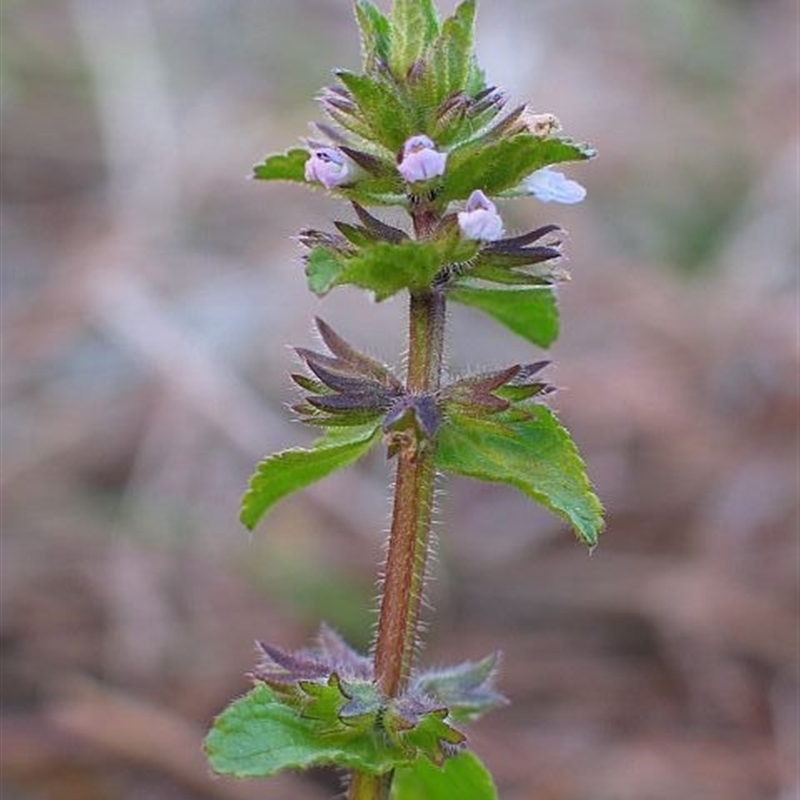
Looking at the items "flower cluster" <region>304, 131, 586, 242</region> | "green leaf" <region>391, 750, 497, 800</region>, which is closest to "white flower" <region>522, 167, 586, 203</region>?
"flower cluster" <region>304, 131, 586, 242</region>

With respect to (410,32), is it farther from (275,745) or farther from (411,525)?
(275,745)

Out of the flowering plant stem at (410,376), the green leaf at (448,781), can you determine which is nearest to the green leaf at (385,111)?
the flowering plant stem at (410,376)

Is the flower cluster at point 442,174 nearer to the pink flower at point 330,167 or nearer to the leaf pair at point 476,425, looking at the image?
the pink flower at point 330,167

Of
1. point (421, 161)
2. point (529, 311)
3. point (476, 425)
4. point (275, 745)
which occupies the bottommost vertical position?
point (275, 745)

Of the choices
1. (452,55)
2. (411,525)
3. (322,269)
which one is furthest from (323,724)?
(452,55)

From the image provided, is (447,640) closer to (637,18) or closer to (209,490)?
(209,490)
